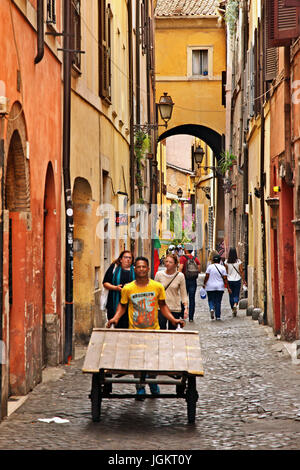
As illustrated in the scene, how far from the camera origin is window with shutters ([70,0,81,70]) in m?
14.7

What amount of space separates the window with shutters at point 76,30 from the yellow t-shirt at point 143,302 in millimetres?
5657

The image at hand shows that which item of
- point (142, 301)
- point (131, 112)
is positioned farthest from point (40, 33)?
point (131, 112)

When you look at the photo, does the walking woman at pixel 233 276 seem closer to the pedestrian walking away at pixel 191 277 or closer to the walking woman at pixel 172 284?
the pedestrian walking away at pixel 191 277

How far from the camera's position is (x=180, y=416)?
9398 millimetres

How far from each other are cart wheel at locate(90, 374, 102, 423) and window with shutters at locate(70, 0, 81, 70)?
22.6ft

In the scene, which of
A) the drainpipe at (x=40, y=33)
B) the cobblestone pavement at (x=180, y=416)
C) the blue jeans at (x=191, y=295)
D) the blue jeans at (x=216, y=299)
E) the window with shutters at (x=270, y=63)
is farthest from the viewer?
the blue jeans at (x=191, y=295)

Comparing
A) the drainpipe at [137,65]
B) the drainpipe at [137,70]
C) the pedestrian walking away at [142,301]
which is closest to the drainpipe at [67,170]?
the pedestrian walking away at [142,301]

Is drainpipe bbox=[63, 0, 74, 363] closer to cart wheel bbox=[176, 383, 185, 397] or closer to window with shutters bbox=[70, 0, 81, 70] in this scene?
window with shutters bbox=[70, 0, 81, 70]

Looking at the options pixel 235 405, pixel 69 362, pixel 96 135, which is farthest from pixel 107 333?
pixel 96 135

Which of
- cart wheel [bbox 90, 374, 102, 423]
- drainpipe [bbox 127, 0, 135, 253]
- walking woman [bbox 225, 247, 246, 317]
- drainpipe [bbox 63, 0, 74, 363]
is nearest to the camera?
cart wheel [bbox 90, 374, 102, 423]

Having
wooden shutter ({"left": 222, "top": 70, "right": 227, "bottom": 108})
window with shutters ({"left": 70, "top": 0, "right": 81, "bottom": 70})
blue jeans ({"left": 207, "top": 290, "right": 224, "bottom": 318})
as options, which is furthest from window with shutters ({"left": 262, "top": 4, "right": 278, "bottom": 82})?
wooden shutter ({"left": 222, "top": 70, "right": 227, "bottom": 108})

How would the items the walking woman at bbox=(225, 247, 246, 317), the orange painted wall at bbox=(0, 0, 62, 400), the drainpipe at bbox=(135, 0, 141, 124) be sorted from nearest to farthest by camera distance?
the orange painted wall at bbox=(0, 0, 62, 400)
the walking woman at bbox=(225, 247, 246, 317)
the drainpipe at bbox=(135, 0, 141, 124)

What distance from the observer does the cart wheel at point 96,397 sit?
8740mm
